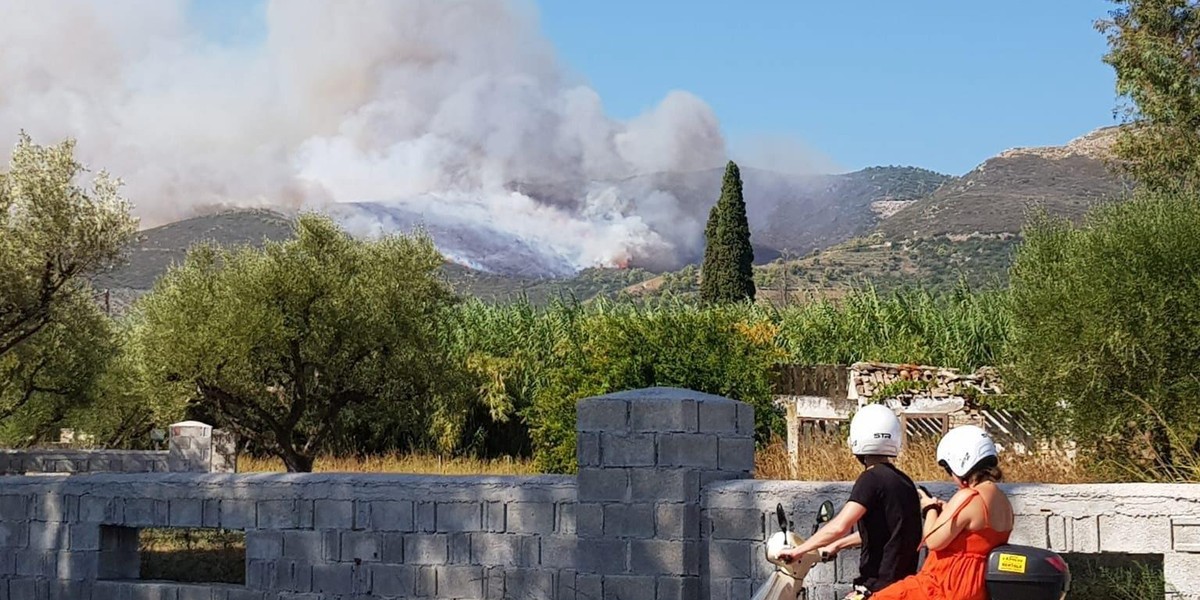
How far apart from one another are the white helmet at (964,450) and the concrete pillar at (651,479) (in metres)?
3.58

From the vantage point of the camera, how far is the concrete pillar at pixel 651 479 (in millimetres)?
9766

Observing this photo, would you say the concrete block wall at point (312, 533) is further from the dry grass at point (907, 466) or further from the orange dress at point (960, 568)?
the dry grass at point (907, 466)

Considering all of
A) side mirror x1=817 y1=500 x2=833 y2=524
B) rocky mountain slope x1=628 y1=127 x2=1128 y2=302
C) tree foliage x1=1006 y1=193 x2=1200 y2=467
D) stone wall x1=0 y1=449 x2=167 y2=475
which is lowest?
stone wall x1=0 y1=449 x2=167 y2=475

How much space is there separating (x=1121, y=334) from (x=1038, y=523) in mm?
9699

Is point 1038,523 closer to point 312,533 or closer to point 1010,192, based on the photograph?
point 312,533

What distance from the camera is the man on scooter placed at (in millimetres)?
6602

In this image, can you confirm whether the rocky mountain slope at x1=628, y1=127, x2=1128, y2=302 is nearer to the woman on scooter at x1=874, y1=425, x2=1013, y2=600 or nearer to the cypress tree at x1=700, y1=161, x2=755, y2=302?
the cypress tree at x1=700, y1=161, x2=755, y2=302

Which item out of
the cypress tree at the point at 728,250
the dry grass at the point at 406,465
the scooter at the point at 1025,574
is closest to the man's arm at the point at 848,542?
the scooter at the point at 1025,574

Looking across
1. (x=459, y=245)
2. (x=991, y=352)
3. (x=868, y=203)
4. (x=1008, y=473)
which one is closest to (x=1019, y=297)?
(x=1008, y=473)

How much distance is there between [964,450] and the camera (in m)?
6.27

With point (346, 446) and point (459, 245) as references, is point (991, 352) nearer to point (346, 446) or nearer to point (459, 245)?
point (346, 446)

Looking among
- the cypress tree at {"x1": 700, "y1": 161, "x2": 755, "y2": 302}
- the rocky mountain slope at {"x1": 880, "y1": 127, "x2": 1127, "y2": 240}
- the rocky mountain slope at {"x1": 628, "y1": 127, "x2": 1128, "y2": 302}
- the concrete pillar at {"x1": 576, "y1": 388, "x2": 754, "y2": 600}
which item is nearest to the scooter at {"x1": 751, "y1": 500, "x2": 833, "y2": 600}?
the concrete pillar at {"x1": 576, "y1": 388, "x2": 754, "y2": 600}

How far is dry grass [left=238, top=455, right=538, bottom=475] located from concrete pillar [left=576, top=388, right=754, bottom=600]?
17.3 m

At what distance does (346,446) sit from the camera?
33625mm
